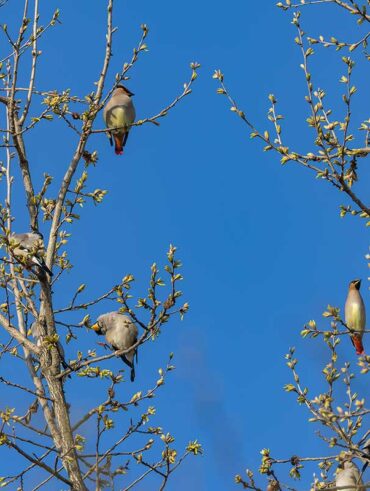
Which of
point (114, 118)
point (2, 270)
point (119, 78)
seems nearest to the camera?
point (2, 270)

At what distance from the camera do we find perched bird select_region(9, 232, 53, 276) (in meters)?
8.09

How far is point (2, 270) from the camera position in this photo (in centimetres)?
900

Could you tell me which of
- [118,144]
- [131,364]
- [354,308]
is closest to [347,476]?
[354,308]

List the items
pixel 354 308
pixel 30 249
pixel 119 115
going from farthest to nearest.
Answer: pixel 119 115
pixel 354 308
pixel 30 249

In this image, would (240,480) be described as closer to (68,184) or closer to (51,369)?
(51,369)

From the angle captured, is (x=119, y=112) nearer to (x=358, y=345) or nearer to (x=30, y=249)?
(x=30, y=249)

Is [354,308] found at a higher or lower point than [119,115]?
lower

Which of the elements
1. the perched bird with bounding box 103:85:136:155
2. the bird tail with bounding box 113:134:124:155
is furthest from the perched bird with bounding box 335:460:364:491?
the perched bird with bounding box 103:85:136:155

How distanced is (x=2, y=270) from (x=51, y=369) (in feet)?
3.52

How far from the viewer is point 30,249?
826cm

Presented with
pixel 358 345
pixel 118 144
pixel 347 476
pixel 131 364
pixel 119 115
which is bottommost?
pixel 347 476

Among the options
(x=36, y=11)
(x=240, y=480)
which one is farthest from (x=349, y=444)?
(x=36, y=11)

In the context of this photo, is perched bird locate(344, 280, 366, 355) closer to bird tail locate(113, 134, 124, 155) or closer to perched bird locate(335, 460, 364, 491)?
perched bird locate(335, 460, 364, 491)

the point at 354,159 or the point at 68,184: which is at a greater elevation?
the point at 68,184
